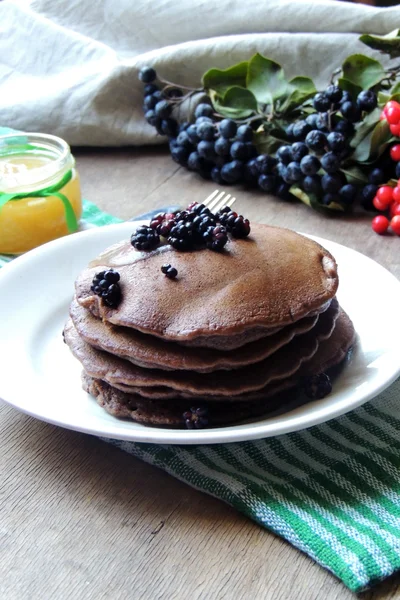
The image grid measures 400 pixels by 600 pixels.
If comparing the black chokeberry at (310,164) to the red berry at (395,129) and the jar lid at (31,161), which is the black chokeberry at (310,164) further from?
the jar lid at (31,161)

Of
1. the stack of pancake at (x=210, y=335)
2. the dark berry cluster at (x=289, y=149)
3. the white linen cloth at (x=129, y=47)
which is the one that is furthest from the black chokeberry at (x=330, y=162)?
the stack of pancake at (x=210, y=335)

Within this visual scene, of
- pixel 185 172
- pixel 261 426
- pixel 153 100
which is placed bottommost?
pixel 185 172

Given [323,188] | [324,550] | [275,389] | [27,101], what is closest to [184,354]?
[275,389]

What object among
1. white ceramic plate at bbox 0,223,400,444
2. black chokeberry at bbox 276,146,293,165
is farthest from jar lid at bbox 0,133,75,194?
black chokeberry at bbox 276,146,293,165

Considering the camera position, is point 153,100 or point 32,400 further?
point 153,100

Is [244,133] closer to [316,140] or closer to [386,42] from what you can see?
[316,140]

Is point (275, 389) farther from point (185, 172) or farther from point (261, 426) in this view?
point (185, 172)

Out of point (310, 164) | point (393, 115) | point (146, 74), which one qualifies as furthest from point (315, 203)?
point (146, 74)
